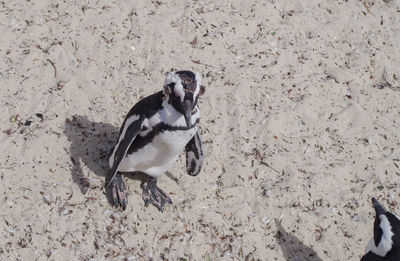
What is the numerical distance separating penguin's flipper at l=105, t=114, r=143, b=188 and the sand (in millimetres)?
335

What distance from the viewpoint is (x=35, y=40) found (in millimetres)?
3752

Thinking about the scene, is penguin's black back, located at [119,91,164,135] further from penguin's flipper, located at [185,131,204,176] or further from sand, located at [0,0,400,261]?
sand, located at [0,0,400,261]

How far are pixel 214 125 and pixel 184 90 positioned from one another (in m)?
1.11

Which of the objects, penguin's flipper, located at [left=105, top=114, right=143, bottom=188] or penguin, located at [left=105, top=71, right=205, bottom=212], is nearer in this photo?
penguin, located at [left=105, top=71, right=205, bottom=212]

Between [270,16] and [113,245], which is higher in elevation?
[270,16]

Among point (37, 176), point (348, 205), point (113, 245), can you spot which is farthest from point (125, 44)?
point (348, 205)

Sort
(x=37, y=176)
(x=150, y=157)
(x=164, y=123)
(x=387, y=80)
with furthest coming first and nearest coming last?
(x=387, y=80)
(x=37, y=176)
(x=150, y=157)
(x=164, y=123)

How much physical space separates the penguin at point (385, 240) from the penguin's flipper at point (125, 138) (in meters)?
1.49

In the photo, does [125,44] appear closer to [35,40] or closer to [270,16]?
[35,40]

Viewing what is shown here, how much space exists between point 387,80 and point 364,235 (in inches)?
57.0

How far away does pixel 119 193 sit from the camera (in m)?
3.08

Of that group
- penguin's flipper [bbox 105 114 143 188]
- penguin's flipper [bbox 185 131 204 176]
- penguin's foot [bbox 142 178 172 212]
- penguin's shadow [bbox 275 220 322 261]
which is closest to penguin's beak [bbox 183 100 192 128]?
penguin's flipper [bbox 105 114 143 188]

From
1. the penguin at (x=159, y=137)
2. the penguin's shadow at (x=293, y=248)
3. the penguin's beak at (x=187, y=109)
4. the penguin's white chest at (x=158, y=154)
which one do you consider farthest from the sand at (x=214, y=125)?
the penguin's beak at (x=187, y=109)

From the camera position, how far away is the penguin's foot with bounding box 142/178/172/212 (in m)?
3.12
